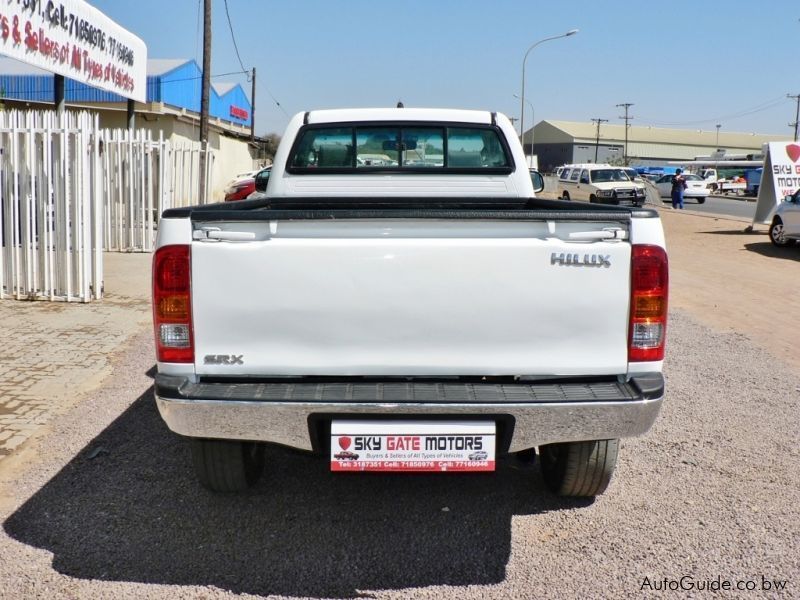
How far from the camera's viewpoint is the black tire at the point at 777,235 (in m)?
17.6

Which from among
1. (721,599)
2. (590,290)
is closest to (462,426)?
(590,290)

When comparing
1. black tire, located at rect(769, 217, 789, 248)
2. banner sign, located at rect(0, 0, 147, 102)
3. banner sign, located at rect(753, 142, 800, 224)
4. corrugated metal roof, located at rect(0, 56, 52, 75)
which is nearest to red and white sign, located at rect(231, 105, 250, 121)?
corrugated metal roof, located at rect(0, 56, 52, 75)

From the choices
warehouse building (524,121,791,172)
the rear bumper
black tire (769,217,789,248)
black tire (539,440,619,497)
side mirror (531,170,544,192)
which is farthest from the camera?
warehouse building (524,121,791,172)

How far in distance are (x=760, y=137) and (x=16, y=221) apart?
13996 cm

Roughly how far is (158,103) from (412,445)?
2738cm

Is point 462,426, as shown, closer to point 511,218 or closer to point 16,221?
point 511,218

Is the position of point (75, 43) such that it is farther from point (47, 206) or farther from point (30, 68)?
point (30, 68)

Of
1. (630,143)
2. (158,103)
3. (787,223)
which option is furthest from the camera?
(630,143)

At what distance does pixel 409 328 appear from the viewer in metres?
3.21

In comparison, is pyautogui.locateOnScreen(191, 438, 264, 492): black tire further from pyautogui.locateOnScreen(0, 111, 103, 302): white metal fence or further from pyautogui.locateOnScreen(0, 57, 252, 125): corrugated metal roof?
pyautogui.locateOnScreen(0, 57, 252, 125): corrugated metal roof

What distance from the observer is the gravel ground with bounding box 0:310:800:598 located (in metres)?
3.26

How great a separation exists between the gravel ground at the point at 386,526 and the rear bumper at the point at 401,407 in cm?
58

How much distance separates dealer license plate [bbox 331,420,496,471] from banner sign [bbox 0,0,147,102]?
8.47 metres

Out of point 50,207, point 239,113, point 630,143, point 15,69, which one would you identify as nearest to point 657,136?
point 630,143
